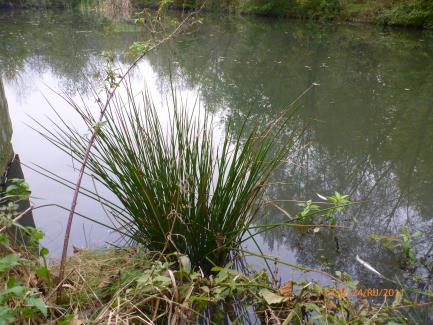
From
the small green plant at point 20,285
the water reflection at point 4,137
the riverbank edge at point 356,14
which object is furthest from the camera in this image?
the riverbank edge at point 356,14

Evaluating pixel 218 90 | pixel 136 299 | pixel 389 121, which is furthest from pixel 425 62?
pixel 136 299

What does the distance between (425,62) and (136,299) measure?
7.85 metres

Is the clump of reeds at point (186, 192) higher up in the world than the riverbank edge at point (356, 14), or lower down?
lower down

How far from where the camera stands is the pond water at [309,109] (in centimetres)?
233

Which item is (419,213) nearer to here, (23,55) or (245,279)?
(245,279)

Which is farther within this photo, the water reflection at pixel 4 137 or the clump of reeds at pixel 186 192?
the water reflection at pixel 4 137

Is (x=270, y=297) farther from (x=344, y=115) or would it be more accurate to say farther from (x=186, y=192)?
(x=344, y=115)

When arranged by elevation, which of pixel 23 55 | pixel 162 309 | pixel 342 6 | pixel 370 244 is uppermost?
pixel 342 6

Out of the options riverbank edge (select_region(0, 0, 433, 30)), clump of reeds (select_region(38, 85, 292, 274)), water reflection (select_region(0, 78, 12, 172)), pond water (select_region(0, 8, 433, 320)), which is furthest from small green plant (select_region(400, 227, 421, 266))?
riverbank edge (select_region(0, 0, 433, 30))

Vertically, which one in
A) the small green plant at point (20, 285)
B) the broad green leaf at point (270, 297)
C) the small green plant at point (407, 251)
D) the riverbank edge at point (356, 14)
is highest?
the riverbank edge at point (356, 14)

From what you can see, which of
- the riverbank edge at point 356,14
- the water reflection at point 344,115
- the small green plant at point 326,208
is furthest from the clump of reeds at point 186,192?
the riverbank edge at point 356,14

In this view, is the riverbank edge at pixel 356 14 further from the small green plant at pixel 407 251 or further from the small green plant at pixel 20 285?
the small green plant at pixel 20 285

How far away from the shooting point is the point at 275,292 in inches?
56.6

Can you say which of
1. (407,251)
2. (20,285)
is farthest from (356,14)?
(20,285)
